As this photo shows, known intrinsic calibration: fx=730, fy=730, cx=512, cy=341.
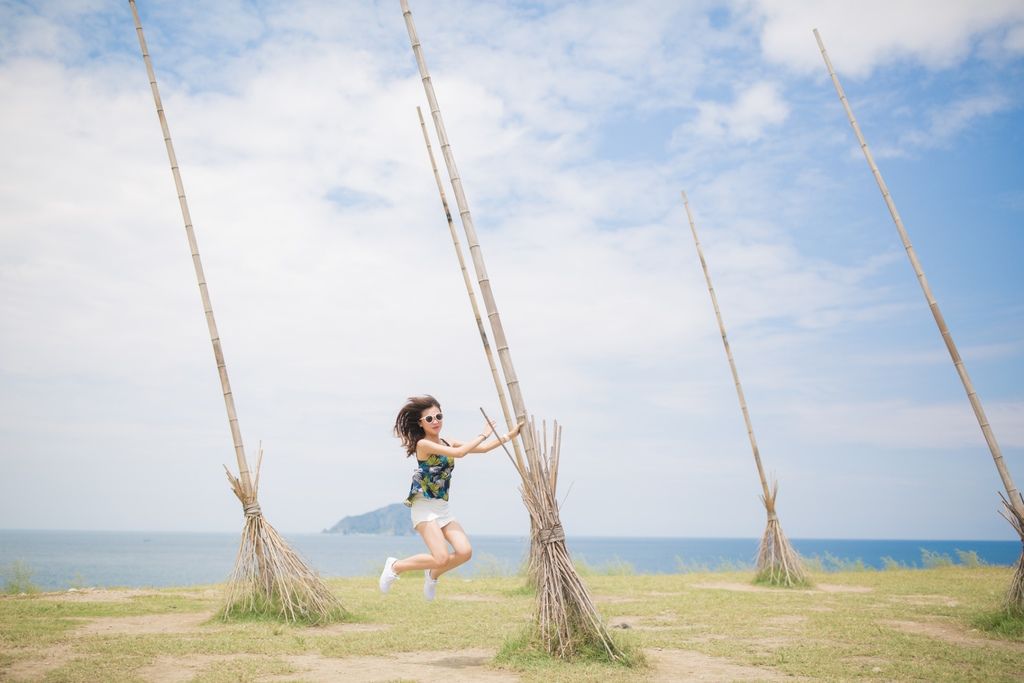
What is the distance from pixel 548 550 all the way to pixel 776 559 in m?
7.32

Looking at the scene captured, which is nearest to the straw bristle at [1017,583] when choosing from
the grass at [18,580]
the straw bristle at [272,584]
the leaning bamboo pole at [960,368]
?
the leaning bamboo pole at [960,368]

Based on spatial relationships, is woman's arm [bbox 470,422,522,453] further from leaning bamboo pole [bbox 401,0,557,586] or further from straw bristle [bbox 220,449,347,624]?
straw bristle [bbox 220,449,347,624]

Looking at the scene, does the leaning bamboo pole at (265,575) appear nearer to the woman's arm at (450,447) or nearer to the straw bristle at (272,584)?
the straw bristle at (272,584)

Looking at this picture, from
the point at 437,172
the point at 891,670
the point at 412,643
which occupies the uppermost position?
the point at 437,172

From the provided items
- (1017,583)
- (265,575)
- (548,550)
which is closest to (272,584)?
(265,575)

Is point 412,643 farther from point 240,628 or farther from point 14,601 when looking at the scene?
point 14,601

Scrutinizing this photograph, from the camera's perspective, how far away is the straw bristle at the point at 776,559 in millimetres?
10672

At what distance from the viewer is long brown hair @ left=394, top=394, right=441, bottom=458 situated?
5.12 m

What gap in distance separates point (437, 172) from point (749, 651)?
5.35 m

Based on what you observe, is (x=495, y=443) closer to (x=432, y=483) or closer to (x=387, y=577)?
(x=432, y=483)

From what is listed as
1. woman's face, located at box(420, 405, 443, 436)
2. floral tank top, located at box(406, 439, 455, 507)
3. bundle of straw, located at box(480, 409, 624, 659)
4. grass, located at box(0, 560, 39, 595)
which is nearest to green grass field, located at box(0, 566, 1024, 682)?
bundle of straw, located at box(480, 409, 624, 659)

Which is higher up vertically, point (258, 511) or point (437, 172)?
point (437, 172)

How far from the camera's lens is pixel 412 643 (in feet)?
18.5

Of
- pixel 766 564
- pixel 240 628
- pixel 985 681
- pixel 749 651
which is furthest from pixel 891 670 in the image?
pixel 766 564
